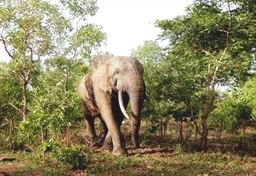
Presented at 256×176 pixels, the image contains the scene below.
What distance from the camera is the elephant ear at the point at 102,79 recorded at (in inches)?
796

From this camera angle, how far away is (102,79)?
20.6 meters

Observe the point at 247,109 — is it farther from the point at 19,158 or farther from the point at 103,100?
the point at 19,158

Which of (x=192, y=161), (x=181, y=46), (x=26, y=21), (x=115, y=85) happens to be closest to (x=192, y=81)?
(x=181, y=46)

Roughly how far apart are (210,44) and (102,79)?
7.73 metres

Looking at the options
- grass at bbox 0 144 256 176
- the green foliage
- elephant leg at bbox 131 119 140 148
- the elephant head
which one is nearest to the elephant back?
the elephant head

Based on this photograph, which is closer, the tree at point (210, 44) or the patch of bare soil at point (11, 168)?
the patch of bare soil at point (11, 168)

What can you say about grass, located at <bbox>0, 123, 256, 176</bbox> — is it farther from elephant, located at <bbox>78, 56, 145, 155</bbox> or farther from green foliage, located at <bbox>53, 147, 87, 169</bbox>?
elephant, located at <bbox>78, 56, 145, 155</bbox>

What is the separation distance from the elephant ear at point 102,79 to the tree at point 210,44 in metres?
4.57

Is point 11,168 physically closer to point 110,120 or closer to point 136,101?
point 110,120

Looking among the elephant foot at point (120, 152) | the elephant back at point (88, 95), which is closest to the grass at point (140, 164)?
the elephant foot at point (120, 152)

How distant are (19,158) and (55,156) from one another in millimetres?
3052

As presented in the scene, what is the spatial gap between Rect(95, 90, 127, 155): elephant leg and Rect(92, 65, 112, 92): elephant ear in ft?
0.90

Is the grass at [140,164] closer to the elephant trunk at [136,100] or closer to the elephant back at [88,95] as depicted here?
the elephant trunk at [136,100]

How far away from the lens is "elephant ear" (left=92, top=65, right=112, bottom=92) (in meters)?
20.2
